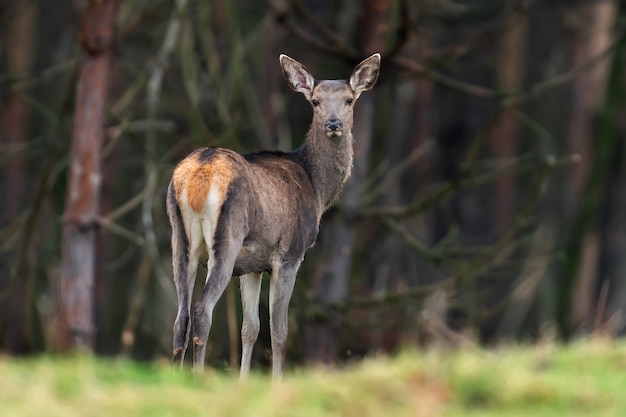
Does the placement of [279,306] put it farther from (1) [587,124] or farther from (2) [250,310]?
(1) [587,124]

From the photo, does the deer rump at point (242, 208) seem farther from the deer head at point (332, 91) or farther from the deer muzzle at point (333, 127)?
the deer head at point (332, 91)


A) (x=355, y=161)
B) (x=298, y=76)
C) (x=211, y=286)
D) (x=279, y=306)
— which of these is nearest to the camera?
(x=211, y=286)

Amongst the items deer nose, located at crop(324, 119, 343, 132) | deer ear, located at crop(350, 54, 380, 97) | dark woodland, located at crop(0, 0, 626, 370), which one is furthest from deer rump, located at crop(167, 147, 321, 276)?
deer ear, located at crop(350, 54, 380, 97)

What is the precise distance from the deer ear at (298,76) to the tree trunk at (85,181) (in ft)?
8.08

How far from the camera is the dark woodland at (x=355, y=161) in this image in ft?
43.1

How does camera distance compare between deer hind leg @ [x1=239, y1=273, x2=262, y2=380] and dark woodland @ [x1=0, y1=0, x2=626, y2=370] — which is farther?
dark woodland @ [x1=0, y1=0, x2=626, y2=370]

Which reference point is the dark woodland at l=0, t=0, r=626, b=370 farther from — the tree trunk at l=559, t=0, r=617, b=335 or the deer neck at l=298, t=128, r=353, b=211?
the deer neck at l=298, t=128, r=353, b=211

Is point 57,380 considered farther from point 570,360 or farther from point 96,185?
point 96,185

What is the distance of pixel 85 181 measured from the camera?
12.7m

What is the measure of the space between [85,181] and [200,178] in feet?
14.3

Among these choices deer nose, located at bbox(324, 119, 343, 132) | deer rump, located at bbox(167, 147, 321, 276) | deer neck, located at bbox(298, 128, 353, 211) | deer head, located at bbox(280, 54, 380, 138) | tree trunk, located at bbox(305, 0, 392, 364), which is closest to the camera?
deer rump, located at bbox(167, 147, 321, 276)

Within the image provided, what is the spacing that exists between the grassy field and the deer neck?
12.5 feet

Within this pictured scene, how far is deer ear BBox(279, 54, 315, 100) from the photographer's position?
1079 centimetres

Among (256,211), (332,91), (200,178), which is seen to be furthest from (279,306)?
(332,91)
